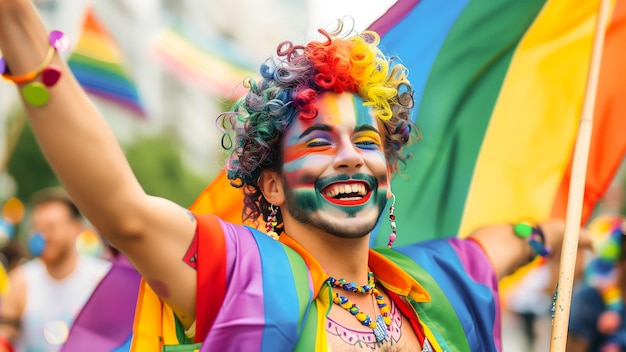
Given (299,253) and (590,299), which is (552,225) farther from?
(590,299)

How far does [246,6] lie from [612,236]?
84.9 ft

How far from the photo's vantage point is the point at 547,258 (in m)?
3.80

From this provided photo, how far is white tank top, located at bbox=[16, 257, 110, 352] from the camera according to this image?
5.23 metres

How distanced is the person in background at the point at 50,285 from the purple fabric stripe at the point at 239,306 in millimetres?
2703

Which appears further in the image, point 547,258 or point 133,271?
point 547,258

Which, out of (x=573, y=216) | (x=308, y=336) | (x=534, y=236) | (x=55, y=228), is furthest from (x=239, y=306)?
(x=55, y=228)

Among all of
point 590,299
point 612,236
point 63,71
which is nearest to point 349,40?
point 63,71

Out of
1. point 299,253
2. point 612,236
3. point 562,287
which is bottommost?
point 299,253

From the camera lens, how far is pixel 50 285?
17.9ft

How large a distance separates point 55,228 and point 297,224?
3122 millimetres

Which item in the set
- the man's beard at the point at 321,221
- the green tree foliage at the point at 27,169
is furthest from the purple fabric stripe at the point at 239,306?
the green tree foliage at the point at 27,169

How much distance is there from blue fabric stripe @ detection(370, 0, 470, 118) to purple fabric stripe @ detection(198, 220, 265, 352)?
1.49 meters

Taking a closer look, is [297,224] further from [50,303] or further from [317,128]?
[50,303]

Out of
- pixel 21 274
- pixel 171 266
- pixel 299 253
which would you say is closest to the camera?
pixel 171 266
